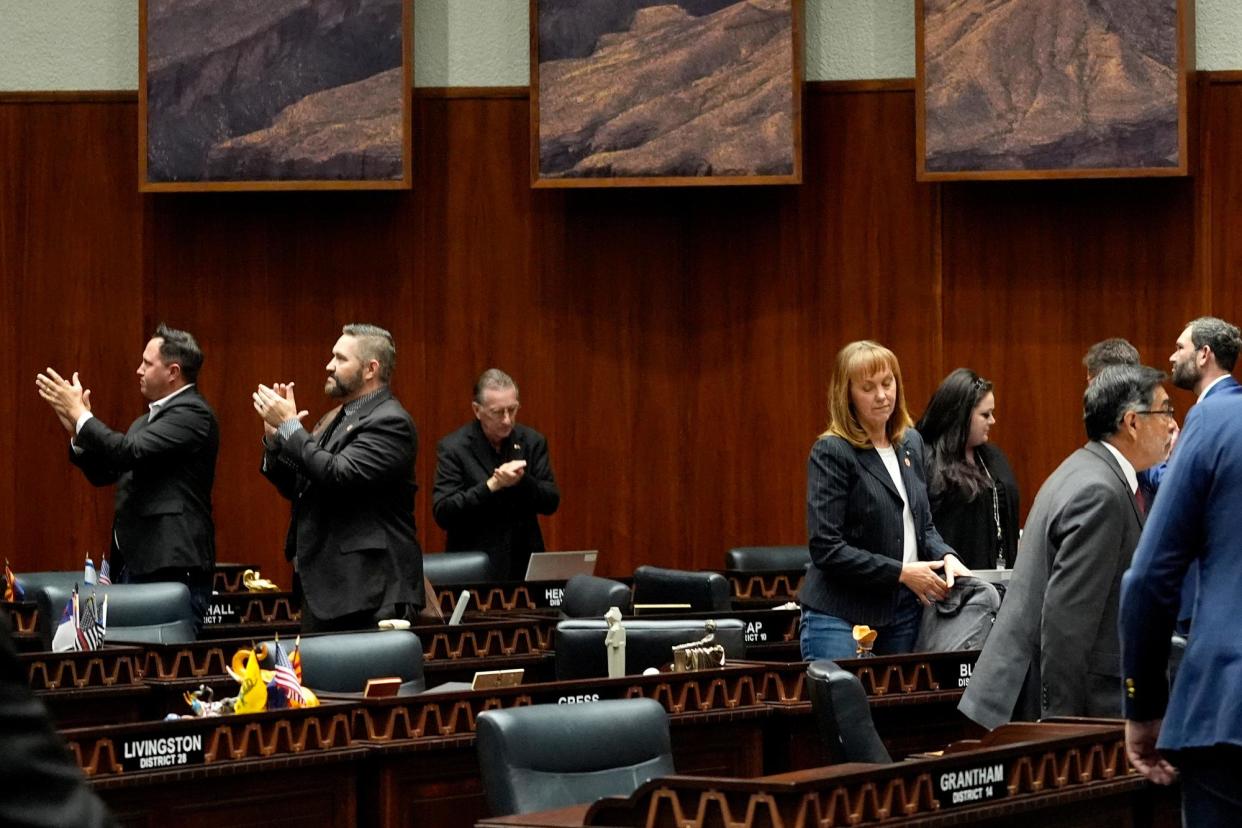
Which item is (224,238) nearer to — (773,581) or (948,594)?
(773,581)

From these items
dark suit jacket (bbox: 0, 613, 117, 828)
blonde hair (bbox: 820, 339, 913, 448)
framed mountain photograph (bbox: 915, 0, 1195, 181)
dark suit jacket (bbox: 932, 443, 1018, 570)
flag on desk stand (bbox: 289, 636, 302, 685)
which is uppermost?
framed mountain photograph (bbox: 915, 0, 1195, 181)

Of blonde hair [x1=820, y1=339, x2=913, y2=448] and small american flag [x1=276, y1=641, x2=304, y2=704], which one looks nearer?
small american flag [x1=276, y1=641, x2=304, y2=704]

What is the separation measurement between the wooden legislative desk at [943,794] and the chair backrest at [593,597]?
2578 mm

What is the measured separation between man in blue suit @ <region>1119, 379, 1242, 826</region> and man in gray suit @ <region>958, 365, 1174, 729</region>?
1280mm

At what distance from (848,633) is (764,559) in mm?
3246

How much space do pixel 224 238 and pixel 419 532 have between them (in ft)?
6.40

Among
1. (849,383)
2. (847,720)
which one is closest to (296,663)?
(847,720)

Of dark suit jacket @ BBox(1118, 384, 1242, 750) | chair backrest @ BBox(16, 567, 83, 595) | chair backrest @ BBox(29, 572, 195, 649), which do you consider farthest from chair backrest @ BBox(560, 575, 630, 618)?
dark suit jacket @ BBox(1118, 384, 1242, 750)

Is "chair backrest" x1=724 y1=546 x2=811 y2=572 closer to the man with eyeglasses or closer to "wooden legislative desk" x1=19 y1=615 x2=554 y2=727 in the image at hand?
the man with eyeglasses

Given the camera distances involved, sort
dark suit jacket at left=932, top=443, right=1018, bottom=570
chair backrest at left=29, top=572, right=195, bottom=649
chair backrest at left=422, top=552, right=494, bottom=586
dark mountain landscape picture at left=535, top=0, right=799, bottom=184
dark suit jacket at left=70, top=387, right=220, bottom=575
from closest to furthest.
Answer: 1. chair backrest at left=29, top=572, right=195, bottom=649
2. dark suit jacket at left=932, top=443, right=1018, bottom=570
3. dark suit jacket at left=70, top=387, right=220, bottom=575
4. chair backrest at left=422, top=552, right=494, bottom=586
5. dark mountain landscape picture at left=535, top=0, right=799, bottom=184

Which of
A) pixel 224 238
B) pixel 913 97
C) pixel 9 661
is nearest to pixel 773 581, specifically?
pixel 913 97

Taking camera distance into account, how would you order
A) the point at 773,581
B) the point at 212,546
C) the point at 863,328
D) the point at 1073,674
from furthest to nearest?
the point at 863,328
the point at 773,581
the point at 212,546
the point at 1073,674

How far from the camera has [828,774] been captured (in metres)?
3.67

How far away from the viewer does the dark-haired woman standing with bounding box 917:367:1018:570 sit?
6785 mm
